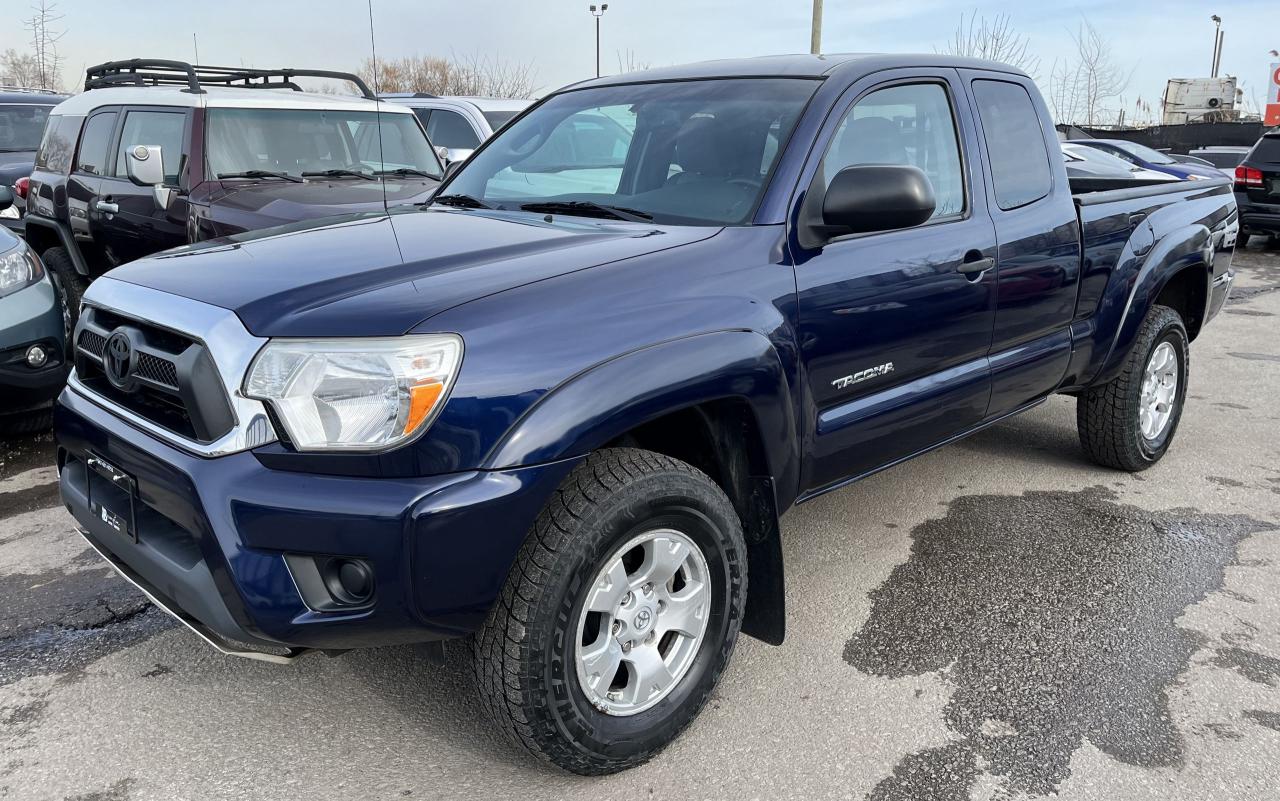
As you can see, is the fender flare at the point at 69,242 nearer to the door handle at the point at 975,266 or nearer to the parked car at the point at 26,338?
the parked car at the point at 26,338

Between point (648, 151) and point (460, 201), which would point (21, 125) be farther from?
point (648, 151)

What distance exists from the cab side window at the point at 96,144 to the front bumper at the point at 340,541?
5.60 meters

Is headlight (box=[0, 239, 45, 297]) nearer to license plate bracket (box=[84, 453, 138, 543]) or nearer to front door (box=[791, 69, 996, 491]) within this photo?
license plate bracket (box=[84, 453, 138, 543])

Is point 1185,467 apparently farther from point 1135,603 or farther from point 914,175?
point 914,175

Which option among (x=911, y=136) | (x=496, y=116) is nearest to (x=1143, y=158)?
(x=496, y=116)

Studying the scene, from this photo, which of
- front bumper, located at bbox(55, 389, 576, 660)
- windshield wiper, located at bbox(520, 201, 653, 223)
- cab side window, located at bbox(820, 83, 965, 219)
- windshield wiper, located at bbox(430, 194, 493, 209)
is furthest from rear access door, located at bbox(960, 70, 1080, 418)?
front bumper, located at bbox(55, 389, 576, 660)

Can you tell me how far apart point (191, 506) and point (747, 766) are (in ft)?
4.79

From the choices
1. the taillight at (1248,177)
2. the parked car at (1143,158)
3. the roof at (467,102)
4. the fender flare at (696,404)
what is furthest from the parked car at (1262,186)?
the fender flare at (696,404)

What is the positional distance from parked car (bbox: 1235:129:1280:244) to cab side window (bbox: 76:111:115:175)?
13.1 metres

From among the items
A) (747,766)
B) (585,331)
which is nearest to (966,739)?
(747,766)

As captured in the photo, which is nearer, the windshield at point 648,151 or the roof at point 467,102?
the windshield at point 648,151

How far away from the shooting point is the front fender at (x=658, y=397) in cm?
218

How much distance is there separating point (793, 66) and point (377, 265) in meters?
1.59

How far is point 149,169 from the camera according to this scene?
596 centimetres
